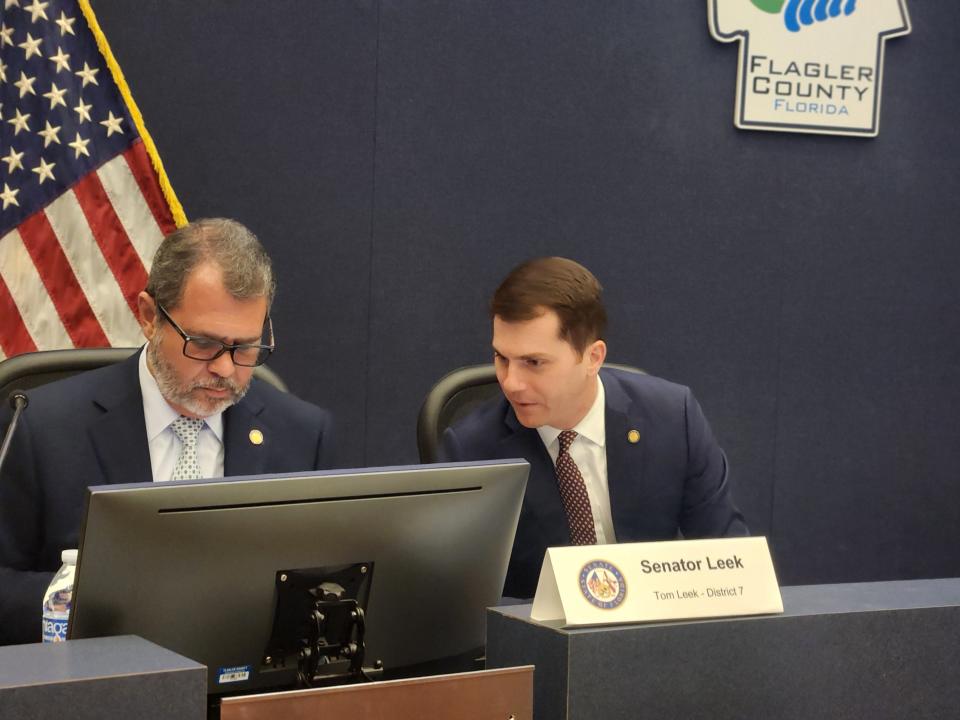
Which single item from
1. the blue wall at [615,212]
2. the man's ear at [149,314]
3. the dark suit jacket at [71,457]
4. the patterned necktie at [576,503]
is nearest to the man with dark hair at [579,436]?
the patterned necktie at [576,503]

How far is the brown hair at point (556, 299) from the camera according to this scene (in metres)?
2.40

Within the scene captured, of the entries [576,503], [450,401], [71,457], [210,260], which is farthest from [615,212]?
[71,457]

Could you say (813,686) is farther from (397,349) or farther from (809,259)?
(809,259)

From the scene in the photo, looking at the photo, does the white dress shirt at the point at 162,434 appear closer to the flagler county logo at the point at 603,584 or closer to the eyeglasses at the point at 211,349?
the eyeglasses at the point at 211,349

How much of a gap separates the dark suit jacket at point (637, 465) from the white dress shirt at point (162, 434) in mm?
466

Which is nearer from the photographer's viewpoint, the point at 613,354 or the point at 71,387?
the point at 71,387

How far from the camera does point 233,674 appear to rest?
4.65 ft

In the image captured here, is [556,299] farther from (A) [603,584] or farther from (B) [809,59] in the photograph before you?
(B) [809,59]

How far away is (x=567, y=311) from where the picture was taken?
7.93 feet

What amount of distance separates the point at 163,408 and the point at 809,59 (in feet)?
8.55

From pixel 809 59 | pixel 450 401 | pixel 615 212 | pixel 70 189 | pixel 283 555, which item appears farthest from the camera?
pixel 809 59

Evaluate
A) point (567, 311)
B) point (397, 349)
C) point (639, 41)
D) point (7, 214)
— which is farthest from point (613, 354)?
point (7, 214)

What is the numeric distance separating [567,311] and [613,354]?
1.52 metres

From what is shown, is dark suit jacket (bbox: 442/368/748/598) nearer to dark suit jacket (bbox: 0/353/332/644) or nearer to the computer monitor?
dark suit jacket (bbox: 0/353/332/644)
